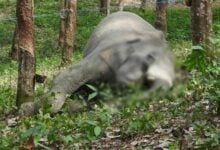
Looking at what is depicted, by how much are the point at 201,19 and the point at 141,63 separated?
5.88 m

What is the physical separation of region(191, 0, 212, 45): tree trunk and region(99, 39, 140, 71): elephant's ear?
Answer: 18.2 ft

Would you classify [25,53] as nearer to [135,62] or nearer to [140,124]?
[140,124]

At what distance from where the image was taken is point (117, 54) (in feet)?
4.33

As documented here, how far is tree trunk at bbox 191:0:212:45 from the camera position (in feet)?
22.4

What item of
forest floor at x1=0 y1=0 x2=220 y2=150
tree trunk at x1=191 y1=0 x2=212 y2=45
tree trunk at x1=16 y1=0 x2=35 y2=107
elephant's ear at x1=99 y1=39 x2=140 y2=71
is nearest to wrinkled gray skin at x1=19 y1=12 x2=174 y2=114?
elephant's ear at x1=99 y1=39 x2=140 y2=71

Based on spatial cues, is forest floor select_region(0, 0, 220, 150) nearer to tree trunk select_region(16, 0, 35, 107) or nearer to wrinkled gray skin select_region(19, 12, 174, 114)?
tree trunk select_region(16, 0, 35, 107)

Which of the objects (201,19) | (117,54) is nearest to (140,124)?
(201,19)

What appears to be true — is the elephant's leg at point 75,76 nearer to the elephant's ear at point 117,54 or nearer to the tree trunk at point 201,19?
the elephant's ear at point 117,54

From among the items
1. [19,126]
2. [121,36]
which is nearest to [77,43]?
[19,126]

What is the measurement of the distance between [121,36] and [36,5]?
25.6 meters

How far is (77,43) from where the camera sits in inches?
769

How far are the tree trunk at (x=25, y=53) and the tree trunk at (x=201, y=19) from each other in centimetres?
234

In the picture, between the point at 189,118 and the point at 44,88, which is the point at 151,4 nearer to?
the point at 44,88

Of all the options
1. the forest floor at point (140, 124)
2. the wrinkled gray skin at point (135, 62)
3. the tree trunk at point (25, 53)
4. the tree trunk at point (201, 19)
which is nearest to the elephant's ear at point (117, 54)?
the wrinkled gray skin at point (135, 62)
